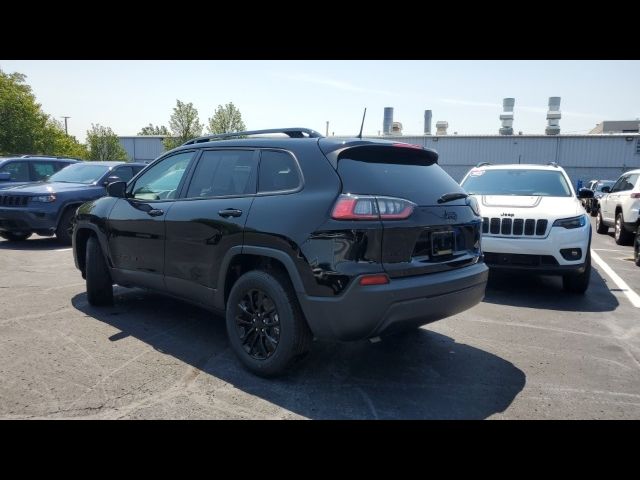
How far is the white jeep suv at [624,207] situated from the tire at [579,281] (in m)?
4.46

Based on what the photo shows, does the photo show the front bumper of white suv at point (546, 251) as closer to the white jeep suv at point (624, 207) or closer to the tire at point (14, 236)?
the white jeep suv at point (624, 207)

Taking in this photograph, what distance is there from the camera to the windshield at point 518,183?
23.2ft

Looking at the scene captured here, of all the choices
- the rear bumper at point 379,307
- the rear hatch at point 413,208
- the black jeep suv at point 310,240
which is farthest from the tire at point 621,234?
the rear bumper at point 379,307

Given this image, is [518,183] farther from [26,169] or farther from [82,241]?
[26,169]

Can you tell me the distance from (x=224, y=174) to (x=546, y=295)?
4565 mm

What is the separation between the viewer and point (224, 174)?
4129 millimetres

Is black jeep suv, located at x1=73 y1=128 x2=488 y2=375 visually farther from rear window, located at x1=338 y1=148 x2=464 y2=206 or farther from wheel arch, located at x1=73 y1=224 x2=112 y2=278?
wheel arch, located at x1=73 y1=224 x2=112 y2=278

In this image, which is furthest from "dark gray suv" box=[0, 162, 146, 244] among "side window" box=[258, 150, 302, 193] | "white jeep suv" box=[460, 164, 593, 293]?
"white jeep suv" box=[460, 164, 593, 293]

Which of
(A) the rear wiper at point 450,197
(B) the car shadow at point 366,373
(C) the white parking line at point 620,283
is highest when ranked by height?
(A) the rear wiper at point 450,197

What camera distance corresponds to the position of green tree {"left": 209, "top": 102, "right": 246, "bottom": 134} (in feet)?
120
